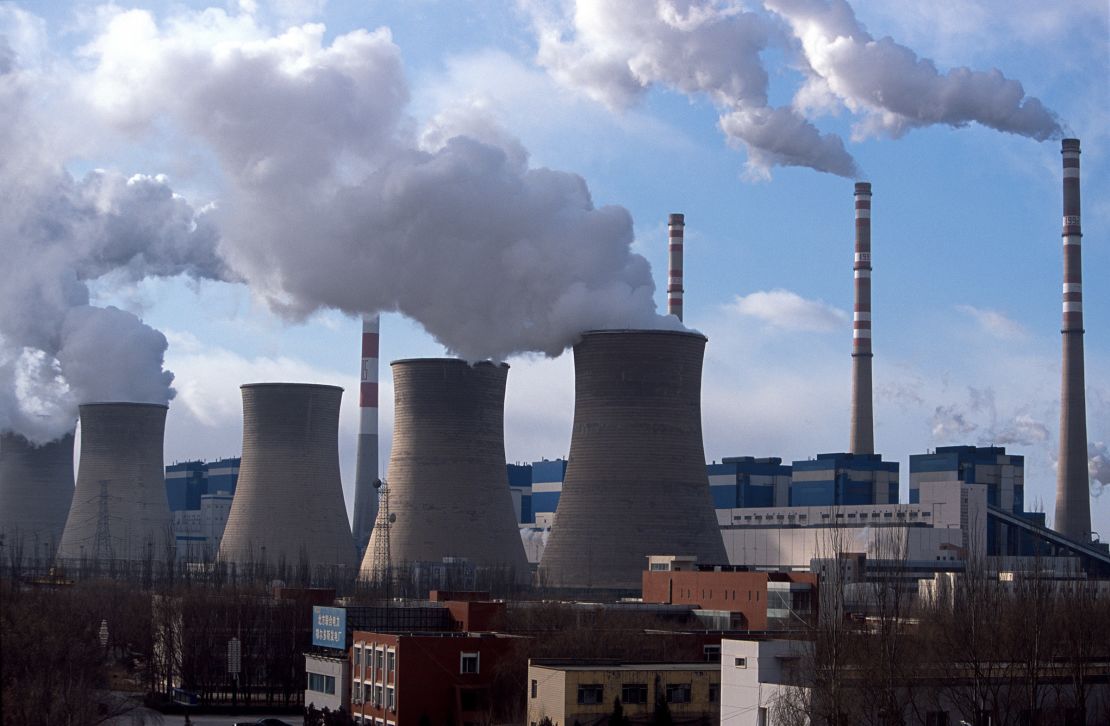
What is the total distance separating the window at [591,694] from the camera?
15.4 m

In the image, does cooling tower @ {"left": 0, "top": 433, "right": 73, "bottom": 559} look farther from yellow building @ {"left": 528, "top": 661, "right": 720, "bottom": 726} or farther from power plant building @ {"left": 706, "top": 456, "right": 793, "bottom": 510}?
yellow building @ {"left": 528, "top": 661, "right": 720, "bottom": 726}

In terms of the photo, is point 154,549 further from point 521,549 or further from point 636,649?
point 636,649

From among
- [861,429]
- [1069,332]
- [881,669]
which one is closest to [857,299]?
[861,429]

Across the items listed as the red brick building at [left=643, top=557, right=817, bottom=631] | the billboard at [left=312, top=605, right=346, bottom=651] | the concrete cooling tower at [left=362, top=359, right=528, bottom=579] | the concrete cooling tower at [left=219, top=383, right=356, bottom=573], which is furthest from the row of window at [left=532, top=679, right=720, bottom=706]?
the concrete cooling tower at [left=219, top=383, right=356, bottom=573]

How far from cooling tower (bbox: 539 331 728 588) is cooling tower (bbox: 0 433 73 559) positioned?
15.5 m

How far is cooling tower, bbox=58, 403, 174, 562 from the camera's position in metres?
33.0

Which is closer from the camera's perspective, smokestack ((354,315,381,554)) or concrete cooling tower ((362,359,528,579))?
concrete cooling tower ((362,359,528,579))

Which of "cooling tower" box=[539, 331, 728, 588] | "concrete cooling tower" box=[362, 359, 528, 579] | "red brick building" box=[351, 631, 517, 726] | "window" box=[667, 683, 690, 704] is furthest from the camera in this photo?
"concrete cooling tower" box=[362, 359, 528, 579]

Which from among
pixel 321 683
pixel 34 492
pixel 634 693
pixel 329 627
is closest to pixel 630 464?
pixel 329 627

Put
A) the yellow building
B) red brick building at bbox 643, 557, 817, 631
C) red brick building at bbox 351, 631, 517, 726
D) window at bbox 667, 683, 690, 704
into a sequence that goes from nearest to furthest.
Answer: the yellow building
window at bbox 667, 683, 690, 704
red brick building at bbox 351, 631, 517, 726
red brick building at bbox 643, 557, 817, 631

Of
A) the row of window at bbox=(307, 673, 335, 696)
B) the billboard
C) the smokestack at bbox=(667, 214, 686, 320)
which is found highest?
the smokestack at bbox=(667, 214, 686, 320)

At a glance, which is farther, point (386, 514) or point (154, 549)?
point (154, 549)

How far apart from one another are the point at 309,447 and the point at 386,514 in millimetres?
4075

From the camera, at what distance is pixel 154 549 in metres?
36.0
